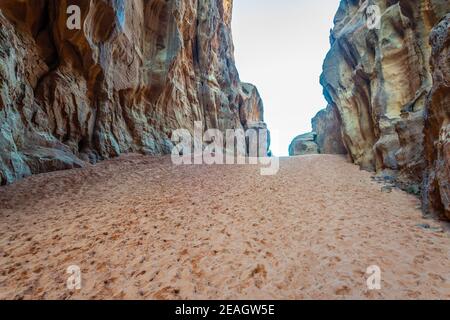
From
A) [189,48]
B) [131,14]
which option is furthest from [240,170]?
[189,48]

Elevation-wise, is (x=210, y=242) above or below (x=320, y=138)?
below

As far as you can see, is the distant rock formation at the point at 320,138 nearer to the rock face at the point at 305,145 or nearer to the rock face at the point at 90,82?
the rock face at the point at 305,145

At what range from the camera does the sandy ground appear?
3.71 m

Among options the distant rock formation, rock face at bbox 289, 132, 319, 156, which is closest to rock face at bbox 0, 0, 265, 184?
the distant rock formation

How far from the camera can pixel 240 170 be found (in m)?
14.0

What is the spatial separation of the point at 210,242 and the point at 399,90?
12568mm

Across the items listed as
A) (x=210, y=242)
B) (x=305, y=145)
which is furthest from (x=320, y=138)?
(x=210, y=242)

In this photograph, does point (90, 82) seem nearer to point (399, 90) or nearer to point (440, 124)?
point (440, 124)

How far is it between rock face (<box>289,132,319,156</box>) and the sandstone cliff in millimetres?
20753

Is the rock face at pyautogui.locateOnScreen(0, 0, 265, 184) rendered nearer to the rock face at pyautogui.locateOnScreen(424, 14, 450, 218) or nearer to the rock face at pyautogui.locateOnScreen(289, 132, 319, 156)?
the rock face at pyautogui.locateOnScreen(424, 14, 450, 218)

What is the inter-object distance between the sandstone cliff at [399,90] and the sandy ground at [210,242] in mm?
1548

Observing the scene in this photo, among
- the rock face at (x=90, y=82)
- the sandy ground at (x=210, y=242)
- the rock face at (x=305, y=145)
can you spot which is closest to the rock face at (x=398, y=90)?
the sandy ground at (x=210, y=242)

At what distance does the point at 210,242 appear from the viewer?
17.3 feet

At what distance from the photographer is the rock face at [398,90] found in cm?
627
